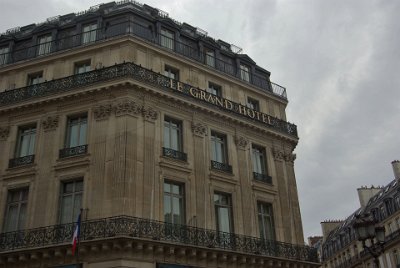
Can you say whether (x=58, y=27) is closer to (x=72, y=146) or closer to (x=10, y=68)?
(x=10, y=68)

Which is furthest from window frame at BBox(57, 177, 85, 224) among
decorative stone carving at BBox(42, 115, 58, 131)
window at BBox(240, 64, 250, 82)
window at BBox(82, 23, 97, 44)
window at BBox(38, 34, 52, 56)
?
window at BBox(240, 64, 250, 82)

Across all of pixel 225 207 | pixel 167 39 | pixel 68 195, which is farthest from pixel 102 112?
pixel 225 207

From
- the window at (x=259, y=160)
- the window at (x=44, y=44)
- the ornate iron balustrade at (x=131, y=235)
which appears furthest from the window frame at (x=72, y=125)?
the window at (x=259, y=160)

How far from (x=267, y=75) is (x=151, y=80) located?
9646mm

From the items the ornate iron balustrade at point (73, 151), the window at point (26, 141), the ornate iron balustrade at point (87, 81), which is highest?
the ornate iron balustrade at point (87, 81)

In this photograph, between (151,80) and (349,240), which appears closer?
(151,80)

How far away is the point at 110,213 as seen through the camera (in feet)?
60.0

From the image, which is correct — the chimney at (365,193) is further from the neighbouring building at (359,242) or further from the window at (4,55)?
the window at (4,55)

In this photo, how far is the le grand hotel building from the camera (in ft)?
61.0

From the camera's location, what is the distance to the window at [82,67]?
22.7 meters

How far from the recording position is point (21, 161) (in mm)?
21078

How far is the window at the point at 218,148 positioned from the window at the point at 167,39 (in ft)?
16.5

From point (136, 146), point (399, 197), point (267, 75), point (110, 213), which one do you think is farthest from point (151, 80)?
point (399, 197)

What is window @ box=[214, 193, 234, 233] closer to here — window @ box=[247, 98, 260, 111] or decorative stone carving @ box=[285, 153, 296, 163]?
decorative stone carving @ box=[285, 153, 296, 163]
